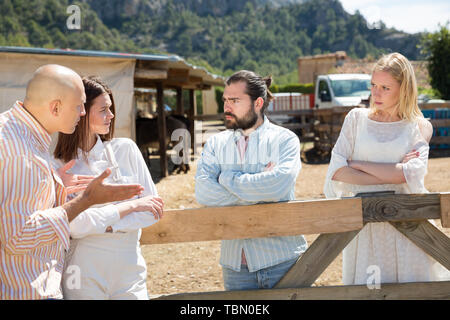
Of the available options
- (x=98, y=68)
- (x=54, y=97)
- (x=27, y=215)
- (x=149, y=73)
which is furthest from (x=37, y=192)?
(x=149, y=73)

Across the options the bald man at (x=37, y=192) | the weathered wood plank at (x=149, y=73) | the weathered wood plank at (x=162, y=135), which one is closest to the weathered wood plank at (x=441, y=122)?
the weathered wood plank at (x=162, y=135)

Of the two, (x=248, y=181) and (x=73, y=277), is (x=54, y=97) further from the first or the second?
(x=248, y=181)

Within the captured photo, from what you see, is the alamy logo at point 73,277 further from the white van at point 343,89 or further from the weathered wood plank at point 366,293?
the white van at point 343,89

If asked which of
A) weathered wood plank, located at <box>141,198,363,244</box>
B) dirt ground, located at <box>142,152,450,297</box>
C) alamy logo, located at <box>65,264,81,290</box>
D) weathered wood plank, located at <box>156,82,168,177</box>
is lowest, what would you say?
dirt ground, located at <box>142,152,450,297</box>

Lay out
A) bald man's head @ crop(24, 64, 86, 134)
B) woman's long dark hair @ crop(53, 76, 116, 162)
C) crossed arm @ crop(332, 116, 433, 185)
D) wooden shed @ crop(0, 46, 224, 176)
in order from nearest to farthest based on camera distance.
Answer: bald man's head @ crop(24, 64, 86, 134)
woman's long dark hair @ crop(53, 76, 116, 162)
crossed arm @ crop(332, 116, 433, 185)
wooden shed @ crop(0, 46, 224, 176)

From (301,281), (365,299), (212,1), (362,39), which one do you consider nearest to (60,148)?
(301,281)

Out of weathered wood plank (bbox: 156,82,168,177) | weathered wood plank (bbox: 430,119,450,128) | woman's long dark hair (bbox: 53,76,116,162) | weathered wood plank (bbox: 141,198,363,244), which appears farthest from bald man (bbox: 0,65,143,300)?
weathered wood plank (bbox: 430,119,450,128)

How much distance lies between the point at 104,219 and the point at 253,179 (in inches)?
31.0

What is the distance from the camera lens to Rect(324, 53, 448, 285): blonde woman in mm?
2521

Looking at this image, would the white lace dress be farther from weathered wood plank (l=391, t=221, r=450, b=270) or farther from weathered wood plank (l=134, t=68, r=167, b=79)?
weathered wood plank (l=134, t=68, r=167, b=79)

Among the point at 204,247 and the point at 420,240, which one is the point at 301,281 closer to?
the point at 420,240

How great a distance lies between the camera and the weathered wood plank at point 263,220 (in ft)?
7.79
